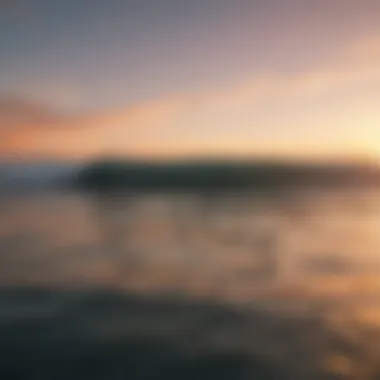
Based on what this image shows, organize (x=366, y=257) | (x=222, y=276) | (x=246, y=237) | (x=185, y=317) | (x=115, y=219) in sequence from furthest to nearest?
(x=115, y=219) < (x=246, y=237) < (x=366, y=257) < (x=222, y=276) < (x=185, y=317)

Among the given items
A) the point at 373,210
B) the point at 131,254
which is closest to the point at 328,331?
the point at 131,254

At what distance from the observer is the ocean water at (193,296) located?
14.5 feet

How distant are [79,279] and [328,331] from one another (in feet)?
10.4

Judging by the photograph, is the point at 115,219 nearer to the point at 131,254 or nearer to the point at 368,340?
the point at 131,254

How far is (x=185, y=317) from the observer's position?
5352 mm

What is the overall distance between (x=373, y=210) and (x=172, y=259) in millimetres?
6446

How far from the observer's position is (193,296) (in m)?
6.03

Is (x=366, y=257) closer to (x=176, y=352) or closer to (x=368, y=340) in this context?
(x=368, y=340)

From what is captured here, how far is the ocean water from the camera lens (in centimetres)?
442

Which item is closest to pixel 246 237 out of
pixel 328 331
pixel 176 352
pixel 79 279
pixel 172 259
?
pixel 172 259

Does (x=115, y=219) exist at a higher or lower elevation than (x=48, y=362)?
higher

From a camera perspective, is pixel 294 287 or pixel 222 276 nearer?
pixel 294 287

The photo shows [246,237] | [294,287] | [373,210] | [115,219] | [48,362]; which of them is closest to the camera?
[48,362]

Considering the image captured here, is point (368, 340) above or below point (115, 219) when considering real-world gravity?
below
